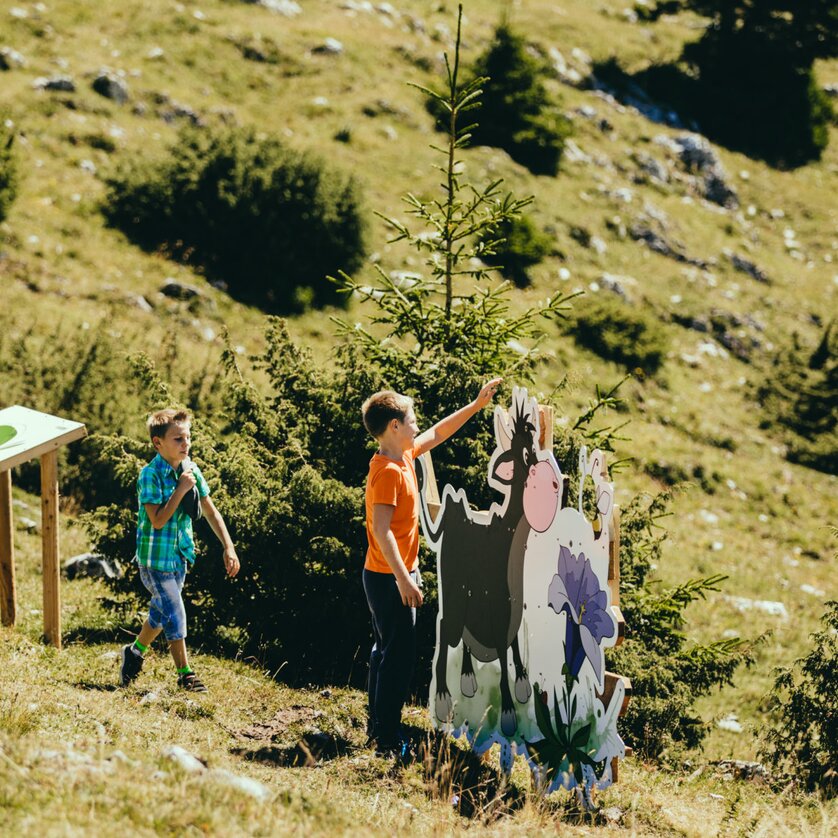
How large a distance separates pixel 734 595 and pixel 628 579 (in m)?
5.63

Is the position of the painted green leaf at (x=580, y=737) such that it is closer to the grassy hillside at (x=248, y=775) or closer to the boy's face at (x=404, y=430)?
the grassy hillside at (x=248, y=775)

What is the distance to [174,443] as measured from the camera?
211 inches

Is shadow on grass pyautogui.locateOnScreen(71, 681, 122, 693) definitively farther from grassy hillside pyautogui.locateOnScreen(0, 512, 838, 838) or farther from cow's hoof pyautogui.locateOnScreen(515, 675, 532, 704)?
cow's hoof pyautogui.locateOnScreen(515, 675, 532, 704)

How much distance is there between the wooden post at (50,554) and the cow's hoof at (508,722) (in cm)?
307

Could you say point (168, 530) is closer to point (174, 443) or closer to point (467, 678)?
point (174, 443)

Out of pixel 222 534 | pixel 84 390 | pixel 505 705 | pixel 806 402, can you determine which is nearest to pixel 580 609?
pixel 505 705

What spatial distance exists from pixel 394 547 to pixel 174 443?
1573 millimetres

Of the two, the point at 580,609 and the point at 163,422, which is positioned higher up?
the point at 163,422

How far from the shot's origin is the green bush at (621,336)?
18250 mm

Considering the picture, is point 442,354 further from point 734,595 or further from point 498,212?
point 734,595

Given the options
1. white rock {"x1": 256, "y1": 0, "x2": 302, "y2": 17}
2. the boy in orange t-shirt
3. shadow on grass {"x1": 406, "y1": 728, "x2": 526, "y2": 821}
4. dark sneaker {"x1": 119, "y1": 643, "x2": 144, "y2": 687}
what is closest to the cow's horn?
the boy in orange t-shirt

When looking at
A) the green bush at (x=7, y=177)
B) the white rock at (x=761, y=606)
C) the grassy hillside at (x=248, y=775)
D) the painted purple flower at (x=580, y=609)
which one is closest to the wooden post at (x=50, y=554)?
the grassy hillside at (x=248, y=775)

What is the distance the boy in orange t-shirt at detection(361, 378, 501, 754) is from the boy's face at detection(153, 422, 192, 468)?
120cm

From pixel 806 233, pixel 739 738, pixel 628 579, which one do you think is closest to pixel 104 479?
pixel 628 579
